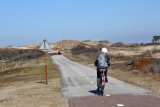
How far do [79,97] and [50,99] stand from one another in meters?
1.24

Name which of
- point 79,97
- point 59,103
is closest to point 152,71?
point 79,97

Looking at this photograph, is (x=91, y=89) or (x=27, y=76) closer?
(x=91, y=89)

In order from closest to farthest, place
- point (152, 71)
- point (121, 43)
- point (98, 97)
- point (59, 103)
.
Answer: point (59, 103), point (98, 97), point (152, 71), point (121, 43)

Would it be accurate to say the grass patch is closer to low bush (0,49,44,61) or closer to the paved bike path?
the paved bike path

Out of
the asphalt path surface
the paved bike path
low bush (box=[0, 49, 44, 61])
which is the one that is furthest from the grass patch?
low bush (box=[0, 49, 44, 61])

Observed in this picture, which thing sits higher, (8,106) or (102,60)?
(102,60)

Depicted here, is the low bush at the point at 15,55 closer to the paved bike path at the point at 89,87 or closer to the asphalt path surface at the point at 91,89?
the paved bike path at the point at 89,87

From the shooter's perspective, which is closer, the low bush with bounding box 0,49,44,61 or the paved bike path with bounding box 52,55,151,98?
the paved bike path with bounding box 52,55,151,98

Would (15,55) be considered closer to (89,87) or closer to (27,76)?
(27,76)

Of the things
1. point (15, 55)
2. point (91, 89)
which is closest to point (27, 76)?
point (91, 89)

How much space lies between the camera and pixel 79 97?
405 inches

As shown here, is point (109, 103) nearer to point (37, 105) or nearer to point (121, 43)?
point (37, 105)

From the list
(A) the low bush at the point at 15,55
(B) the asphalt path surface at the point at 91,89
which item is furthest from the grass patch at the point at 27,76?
(A) the low bush at the point at 15,55

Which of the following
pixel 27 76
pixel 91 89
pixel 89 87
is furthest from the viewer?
pixel 27 76
